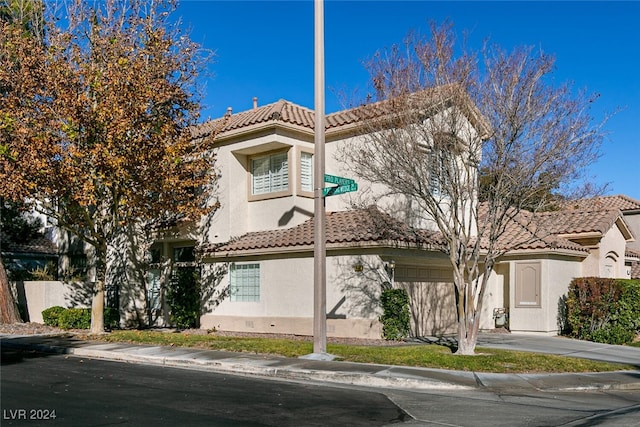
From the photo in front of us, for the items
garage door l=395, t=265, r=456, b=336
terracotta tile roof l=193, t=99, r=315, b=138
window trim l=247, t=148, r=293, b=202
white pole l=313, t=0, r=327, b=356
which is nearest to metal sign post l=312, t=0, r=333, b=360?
white pole l=313, t=0, r=327, b=356

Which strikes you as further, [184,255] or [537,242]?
[184,255]

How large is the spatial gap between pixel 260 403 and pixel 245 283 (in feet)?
40.3

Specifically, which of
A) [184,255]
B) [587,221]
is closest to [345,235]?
[184,255]

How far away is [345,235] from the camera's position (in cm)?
1922

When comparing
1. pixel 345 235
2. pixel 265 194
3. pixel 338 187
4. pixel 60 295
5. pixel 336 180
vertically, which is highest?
pixel 265 194

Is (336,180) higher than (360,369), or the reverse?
(336,180)

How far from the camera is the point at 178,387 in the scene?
1122 centimetres

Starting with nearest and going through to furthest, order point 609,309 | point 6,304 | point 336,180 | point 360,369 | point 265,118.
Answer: point 360,369 < point 336,180 < point 609,309 < point 265,118 < point 6,304

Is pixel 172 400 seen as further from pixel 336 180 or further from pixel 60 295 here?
pixel 60 295

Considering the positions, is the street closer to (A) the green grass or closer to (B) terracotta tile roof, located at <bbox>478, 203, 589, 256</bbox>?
(A) the green grass

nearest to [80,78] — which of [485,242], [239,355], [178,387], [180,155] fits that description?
[180,155]

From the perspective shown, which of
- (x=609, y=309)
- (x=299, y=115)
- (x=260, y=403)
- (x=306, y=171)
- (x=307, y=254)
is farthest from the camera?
(x=299, y=115)

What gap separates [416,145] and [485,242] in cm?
790

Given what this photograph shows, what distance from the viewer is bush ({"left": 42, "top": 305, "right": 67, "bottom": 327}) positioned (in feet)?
77.2
